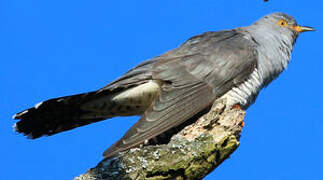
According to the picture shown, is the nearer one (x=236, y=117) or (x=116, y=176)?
(x=116, y=176)

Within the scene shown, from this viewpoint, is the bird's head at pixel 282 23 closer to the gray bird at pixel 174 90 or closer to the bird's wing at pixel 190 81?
the gray bird at pixel 174 90

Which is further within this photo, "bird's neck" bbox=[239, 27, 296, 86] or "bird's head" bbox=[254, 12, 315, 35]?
"bird's head" bbox=[254, 12, 315, 35]

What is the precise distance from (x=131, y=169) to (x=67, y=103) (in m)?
1.40

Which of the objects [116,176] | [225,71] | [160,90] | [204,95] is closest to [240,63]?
[225,71]

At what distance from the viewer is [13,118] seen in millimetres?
3873

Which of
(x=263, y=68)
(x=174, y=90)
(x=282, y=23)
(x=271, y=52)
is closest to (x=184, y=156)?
(x=174, y=90)

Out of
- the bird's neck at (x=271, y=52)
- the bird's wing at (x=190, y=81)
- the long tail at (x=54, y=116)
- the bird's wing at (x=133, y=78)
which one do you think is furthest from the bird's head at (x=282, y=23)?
the long tail at (x=54, y=116)

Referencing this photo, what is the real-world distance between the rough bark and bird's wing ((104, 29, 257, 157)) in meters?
0.38

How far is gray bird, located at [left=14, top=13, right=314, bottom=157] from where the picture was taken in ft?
12.9

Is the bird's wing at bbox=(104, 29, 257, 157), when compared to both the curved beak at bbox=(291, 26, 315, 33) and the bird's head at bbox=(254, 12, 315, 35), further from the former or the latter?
the curved beak at bbox=(291, 26, 315, 33)

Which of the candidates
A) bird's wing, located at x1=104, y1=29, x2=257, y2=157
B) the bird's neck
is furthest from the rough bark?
the bird's neck

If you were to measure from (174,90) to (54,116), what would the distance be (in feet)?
3.67

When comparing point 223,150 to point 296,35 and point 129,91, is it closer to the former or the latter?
point 129,91

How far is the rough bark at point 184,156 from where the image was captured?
113 inches
